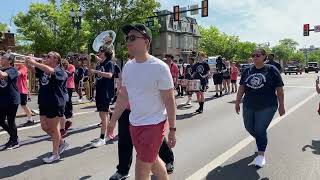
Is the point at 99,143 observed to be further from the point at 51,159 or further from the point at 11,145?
the point at 11,145

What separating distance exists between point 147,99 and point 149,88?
0.33 feet

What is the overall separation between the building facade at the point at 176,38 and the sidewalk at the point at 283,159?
5585 cm

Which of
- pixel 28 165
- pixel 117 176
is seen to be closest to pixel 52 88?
pixel 28 165

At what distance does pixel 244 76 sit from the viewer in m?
6.62

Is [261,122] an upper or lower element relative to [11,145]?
upper

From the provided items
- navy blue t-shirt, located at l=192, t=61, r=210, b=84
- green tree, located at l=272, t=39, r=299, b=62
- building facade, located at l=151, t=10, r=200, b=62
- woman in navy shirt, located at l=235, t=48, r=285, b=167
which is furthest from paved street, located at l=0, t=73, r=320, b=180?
green tree, located at l=272, t=39, r=299, b=62

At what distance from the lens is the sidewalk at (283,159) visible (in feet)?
19.2

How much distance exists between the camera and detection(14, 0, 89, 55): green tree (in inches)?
1715

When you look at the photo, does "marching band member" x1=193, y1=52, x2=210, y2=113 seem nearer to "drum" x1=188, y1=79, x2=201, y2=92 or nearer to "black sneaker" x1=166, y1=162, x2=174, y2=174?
"drum" x1=188, y1=79, x2=201, y2=92

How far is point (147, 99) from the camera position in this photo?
3.92m

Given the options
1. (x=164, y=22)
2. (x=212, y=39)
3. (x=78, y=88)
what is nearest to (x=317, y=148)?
(x=78, y=88)

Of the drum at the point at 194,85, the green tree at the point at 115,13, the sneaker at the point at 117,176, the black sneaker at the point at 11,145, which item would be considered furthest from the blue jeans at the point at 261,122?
the green tree at the point at 115,13

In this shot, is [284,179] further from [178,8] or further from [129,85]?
[178,8]

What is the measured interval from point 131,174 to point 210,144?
96.6 inches
